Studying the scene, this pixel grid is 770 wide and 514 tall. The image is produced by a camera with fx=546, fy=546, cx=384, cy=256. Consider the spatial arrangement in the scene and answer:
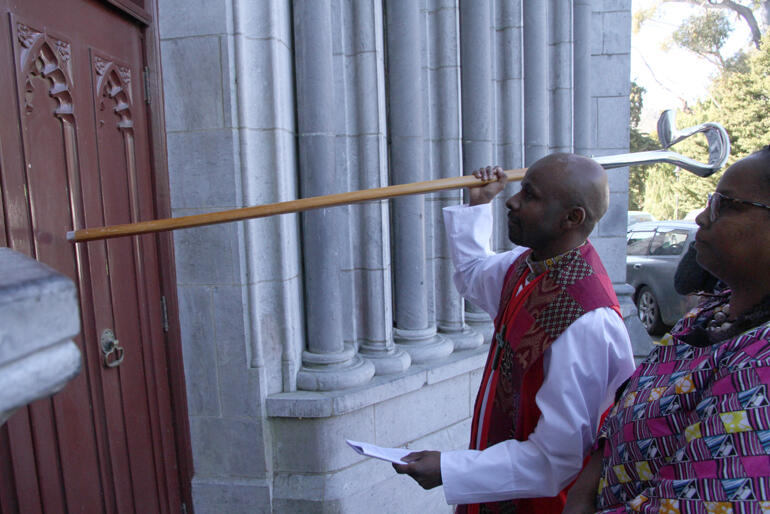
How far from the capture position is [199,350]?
7.76ft

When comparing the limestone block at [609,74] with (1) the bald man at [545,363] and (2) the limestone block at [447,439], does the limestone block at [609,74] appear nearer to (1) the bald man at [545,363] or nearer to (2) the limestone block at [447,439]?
(2) the limestone block at [447,439]

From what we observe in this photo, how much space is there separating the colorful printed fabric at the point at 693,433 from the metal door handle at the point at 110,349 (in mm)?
1596

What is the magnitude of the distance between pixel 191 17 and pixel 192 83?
0.26m

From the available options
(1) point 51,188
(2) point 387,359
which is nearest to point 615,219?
(2) point 387,359

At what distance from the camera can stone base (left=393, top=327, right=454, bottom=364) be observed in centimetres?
287

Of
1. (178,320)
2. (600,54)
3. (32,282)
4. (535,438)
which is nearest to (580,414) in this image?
(535,438)

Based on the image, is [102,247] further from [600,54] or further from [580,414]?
[600,54]

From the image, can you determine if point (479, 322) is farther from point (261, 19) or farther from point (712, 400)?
point (712, 400)

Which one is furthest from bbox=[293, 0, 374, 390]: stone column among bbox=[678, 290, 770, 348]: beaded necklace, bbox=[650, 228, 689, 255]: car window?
bbox=[650, 228, 689, 255]: car window

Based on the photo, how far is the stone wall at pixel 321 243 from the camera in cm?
225

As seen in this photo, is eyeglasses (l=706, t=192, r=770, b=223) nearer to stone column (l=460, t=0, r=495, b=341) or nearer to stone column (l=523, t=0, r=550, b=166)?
stone column (l=460, t=0, r=495, b=341)

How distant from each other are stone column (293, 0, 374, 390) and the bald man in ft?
3.37

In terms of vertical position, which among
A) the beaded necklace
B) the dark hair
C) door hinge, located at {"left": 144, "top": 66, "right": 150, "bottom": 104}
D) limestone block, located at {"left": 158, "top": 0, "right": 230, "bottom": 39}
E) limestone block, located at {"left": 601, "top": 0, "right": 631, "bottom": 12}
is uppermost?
limestone block, located at {"left": 601, "top": 0, "right": 631, "bottom": 12}

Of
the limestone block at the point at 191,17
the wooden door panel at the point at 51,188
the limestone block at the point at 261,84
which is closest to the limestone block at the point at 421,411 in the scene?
the wooden door panel at the point at 51,188
